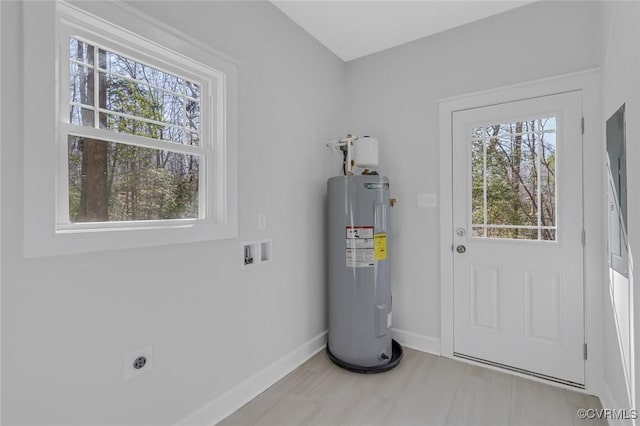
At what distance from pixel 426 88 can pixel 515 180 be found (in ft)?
3.43

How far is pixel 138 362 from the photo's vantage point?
4.75 ft

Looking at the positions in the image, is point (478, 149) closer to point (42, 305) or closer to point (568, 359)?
point (568, 359)

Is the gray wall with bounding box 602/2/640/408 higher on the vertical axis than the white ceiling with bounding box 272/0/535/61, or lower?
lower

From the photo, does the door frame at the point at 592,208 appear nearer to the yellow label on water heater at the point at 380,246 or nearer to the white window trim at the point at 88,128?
the yellow label on water heater at the point at 380,246

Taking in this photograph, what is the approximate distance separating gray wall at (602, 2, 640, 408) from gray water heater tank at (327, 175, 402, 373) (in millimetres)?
1286

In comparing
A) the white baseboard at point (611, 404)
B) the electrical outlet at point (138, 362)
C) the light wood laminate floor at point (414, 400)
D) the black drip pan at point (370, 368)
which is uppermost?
the electrical outlet at point (138, 362)

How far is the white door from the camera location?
206cm

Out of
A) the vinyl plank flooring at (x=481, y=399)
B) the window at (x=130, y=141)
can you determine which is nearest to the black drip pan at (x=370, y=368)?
the vinyl plank flooring at (x=481, y=399)

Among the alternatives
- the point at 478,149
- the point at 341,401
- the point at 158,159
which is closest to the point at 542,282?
the point at 478,149

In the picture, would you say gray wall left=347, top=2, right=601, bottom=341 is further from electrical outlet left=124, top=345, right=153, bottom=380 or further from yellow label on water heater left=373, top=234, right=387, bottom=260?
electrical outlet left=124, top=345, right=153, bottom=380

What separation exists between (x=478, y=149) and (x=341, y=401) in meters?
2.10

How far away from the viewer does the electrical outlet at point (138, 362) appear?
1.41m

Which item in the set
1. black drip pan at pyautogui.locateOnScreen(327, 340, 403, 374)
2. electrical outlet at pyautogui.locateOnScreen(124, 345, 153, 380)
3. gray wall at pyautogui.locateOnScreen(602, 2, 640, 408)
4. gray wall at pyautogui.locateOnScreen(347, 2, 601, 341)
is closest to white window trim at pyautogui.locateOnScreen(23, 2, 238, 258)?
electrical outlet at pyautogui.locateOnScreen(124, 345, 153, 380)

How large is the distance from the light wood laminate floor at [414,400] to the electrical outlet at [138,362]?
62 cm
